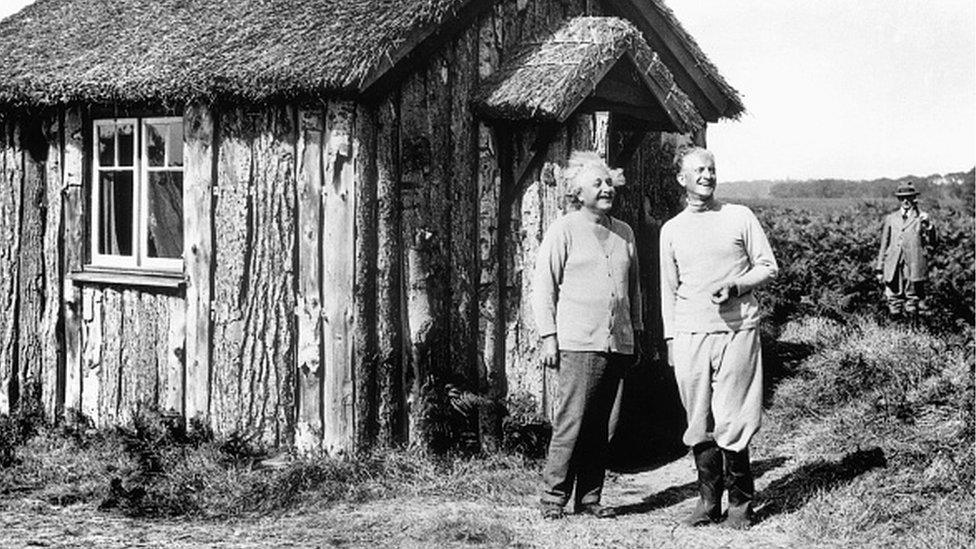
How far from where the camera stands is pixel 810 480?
7980mm

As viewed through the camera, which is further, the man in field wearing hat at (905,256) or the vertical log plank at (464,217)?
the man in field wearing hat at (905,256)

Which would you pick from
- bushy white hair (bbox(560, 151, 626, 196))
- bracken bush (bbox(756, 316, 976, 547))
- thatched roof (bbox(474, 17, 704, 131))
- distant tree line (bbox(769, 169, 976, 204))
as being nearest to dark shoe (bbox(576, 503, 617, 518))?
bracken bush (bbox(756, 316, 976, 547))

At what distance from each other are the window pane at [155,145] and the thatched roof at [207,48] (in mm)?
474

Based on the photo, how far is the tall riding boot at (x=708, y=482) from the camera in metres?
6.88

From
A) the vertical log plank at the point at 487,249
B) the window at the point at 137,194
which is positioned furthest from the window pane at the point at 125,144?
the vertical log plank at the point at 487,249

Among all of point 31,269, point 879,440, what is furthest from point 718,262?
point 31,269

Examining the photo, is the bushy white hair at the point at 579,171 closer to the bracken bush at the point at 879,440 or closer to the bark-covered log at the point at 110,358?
the bracken bush at the point at 879,440

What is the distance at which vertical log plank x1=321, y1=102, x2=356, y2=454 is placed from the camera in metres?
8.05

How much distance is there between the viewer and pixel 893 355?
1132 cm

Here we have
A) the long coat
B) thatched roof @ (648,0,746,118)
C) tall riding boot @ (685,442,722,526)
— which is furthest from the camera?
the long coat

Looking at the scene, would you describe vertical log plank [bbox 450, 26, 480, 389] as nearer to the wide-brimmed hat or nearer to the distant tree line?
the wide-brimmed hat

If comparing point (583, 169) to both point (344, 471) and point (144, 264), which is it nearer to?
point (344, 471)

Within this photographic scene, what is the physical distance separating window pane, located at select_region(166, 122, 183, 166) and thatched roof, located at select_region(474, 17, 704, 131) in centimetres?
234

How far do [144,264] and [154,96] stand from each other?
57.3 inches
